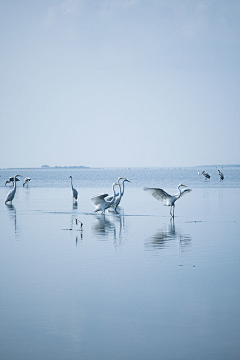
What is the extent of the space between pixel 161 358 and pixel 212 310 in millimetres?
1747

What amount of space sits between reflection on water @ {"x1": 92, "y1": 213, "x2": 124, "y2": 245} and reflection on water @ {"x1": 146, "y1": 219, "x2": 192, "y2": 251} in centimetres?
101

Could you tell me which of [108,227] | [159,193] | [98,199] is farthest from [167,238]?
[98,199]

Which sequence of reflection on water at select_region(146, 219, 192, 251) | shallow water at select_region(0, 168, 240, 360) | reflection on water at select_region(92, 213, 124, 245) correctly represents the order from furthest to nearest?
reflection on water at select_region(92, 213, 124, 245), reflection on water at select_region(146, 219, 192, 251), shallow water at select_region(0, 168, 240, 360)

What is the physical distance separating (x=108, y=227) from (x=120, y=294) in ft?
27.5

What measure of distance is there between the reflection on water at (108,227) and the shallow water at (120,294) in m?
0.09

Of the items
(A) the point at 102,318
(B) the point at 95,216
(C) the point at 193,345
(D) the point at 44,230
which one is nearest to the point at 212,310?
(C) the point at 193,345

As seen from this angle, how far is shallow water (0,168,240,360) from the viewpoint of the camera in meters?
5.93

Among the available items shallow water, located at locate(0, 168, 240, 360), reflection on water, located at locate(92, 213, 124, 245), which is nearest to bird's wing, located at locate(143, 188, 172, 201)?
reflection on water, located at locate(92, 213, 124, 245)

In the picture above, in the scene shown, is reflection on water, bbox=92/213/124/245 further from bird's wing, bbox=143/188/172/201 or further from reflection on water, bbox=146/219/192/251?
bird's wing, bbox=143/188/172/201

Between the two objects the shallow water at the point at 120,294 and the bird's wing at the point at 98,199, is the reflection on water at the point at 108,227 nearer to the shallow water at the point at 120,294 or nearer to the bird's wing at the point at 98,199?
the shallow water at the point at 120,294

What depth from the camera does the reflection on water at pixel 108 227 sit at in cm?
1397

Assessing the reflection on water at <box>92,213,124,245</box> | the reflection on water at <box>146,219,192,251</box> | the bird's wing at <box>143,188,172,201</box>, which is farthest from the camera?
the bird's wing at <box>143,188,172,201</box>

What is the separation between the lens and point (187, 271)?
938 cm

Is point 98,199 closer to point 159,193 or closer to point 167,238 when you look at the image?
point 159,193
